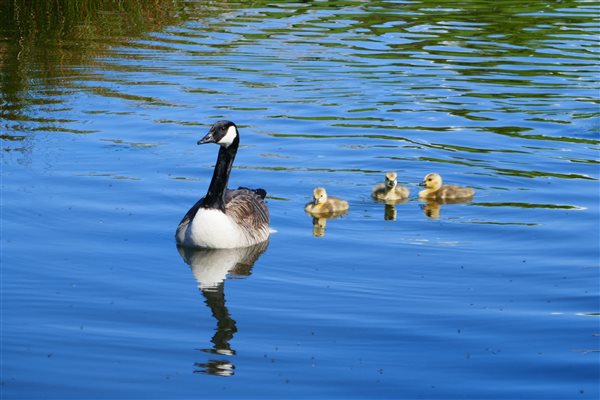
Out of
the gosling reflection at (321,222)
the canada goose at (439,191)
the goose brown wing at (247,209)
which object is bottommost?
the gosling reflection at (321,222)

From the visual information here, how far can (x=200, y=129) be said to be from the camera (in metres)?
17.4

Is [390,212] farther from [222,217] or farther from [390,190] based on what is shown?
[222,217]

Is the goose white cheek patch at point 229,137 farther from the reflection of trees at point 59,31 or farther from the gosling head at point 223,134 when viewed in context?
the reflection of trees at point 59,31

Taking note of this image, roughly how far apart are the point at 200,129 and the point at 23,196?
14.0ft

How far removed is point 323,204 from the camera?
13328 millimetres

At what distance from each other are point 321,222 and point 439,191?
5.38 ft

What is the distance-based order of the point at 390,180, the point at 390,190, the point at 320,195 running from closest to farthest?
the point at 320,195 < the point at 390,180 < the point at 390,190

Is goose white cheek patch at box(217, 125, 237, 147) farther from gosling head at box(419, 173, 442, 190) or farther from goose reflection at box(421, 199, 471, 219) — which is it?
gosling head at box(419, 173, 442, 190)

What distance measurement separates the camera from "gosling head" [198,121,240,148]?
12.5m

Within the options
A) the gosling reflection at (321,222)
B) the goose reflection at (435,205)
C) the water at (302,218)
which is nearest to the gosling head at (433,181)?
the goose reflection at (435,205)

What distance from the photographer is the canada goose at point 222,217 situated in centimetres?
1214

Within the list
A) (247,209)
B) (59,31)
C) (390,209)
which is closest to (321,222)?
(247,209)

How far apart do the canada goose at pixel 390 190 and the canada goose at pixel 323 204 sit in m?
0.68

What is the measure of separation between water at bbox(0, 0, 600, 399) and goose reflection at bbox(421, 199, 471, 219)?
1.8 inches
